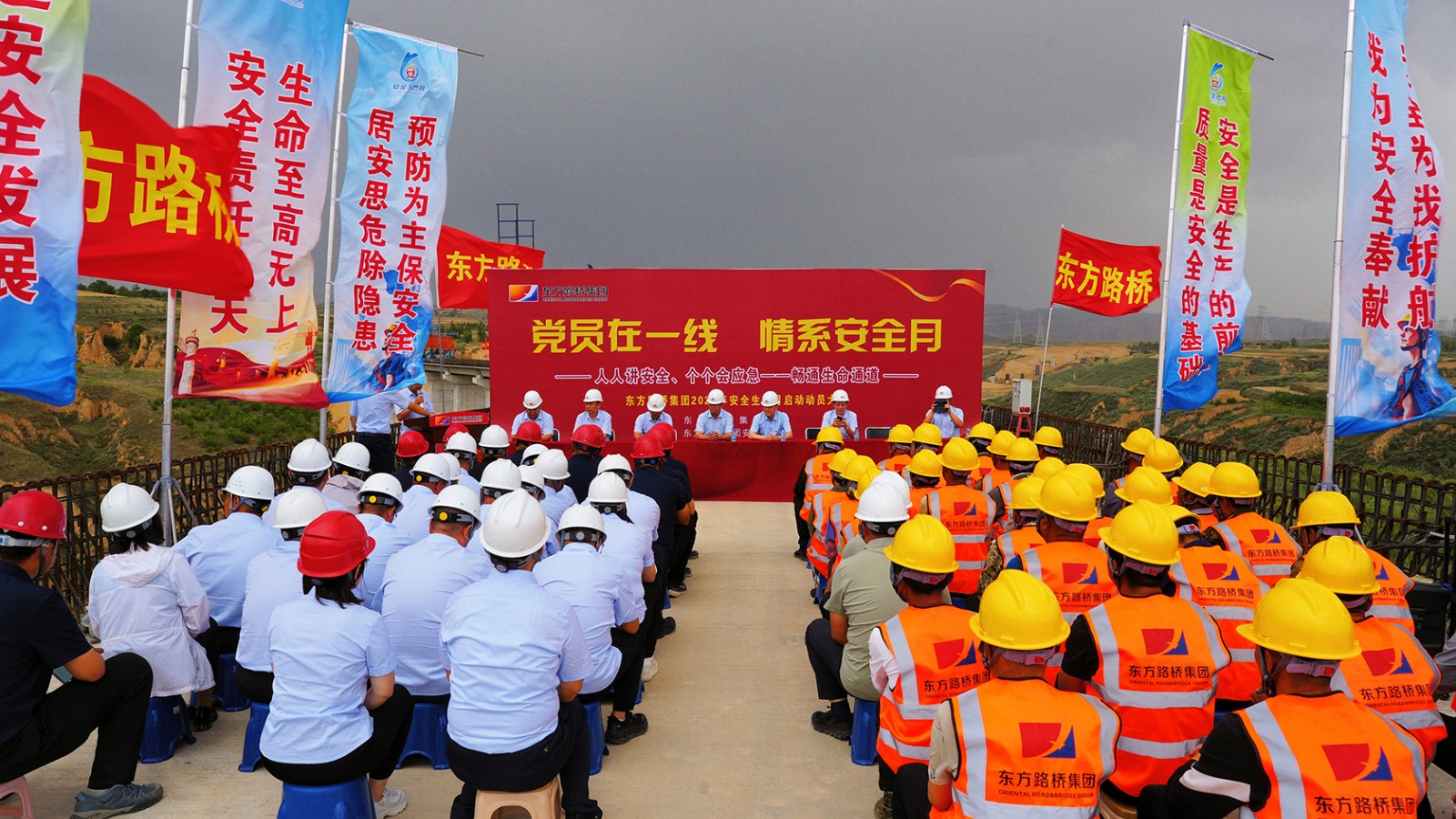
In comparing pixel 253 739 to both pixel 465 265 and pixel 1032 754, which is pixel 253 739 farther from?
pixel 465 265

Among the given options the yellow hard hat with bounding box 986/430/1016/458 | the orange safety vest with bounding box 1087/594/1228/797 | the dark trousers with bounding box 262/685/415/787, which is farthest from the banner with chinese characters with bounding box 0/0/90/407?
the yellow hard hat with bounding box 986/430/1016/458

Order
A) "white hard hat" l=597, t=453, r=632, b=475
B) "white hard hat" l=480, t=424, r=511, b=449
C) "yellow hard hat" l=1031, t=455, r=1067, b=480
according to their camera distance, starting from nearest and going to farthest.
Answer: "yellow hard hat" l=1031, t=455, r=1067, b=480 < "white hard hat" l=597, t=453, r=632, b=475 < "white hard hat" l=480, t=424, r=511, b=449

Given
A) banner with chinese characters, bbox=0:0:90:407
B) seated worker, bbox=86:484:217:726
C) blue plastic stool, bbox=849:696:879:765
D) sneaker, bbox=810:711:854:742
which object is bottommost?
sneaker, bbox=810:711:854:742

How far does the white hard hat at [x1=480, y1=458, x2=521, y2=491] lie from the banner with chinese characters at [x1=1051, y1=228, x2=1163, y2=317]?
347 inches

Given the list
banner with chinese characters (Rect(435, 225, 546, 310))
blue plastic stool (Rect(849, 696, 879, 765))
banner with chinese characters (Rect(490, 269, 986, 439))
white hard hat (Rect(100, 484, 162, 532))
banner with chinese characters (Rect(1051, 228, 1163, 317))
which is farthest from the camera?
banner with chinese characters (Rect(435, 225, 546, 310))

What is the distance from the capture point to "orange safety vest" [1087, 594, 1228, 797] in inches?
118

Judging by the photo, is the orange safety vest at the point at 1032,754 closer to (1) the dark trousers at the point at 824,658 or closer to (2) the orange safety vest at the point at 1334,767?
(2) the orange safety vest at the point at 1334,767

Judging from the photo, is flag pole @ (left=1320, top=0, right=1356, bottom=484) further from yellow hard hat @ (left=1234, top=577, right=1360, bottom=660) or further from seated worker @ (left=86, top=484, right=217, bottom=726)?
seated worker @ (left=86, top=484, right=217, bottom=726)

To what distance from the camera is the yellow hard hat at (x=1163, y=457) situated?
21.2 feet

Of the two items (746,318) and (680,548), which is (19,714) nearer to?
(680,548)

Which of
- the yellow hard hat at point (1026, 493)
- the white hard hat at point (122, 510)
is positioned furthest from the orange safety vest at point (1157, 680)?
the white hard hat at point (122, 510)

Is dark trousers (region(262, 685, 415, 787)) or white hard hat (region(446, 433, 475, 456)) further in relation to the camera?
white hard hat (region(446, 433, 475, 456))

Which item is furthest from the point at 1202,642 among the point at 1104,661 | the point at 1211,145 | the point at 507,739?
the point at 1211,145

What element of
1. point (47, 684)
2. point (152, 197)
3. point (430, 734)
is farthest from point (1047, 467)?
point (152, 197)
